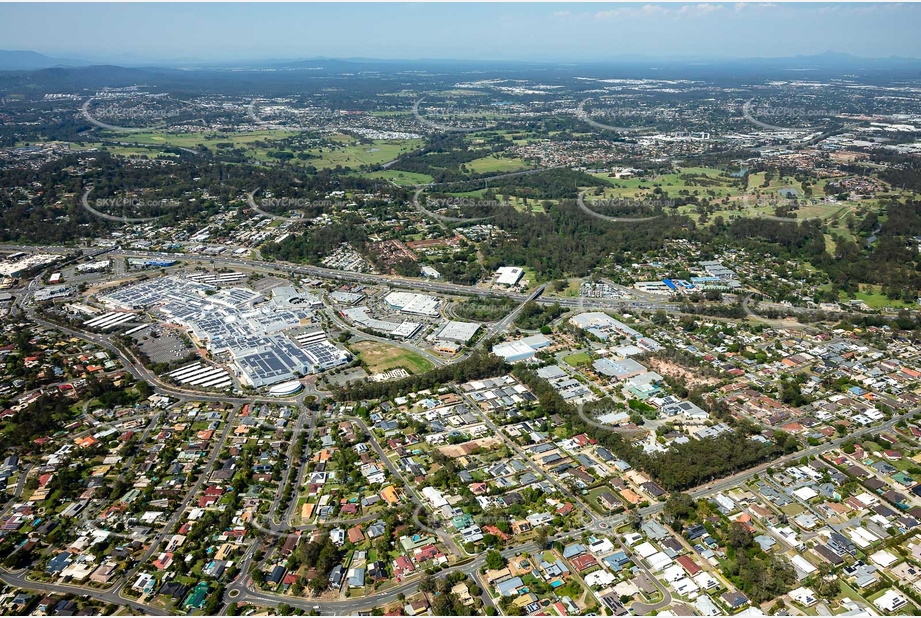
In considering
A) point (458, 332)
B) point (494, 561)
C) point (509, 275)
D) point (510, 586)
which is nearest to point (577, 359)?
point (458, 332)

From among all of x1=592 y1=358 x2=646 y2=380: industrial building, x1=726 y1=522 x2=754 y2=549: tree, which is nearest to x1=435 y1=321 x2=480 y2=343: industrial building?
x1=592 y1=358 x2=646 y2=380: industrial building

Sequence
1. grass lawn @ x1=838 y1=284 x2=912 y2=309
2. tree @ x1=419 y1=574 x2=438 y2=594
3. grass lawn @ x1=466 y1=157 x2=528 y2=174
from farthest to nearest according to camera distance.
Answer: grass lawn @ x1=466 y1=157 x2=528 y2=174 → grass lawn @ x1=838 y1=284 x2=912 y2=309 → tree @ x1=419 y1=574 x2=438 y2=594

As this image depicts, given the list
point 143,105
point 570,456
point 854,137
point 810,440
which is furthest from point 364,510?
point 143,105

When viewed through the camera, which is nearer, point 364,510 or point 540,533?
point 540,533

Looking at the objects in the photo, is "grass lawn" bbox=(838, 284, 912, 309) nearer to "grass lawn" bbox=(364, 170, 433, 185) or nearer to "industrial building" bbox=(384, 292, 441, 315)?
"industrial building" bbox=(384, 292, 441, 315)

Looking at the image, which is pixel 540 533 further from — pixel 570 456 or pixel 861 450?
pixel 861 450

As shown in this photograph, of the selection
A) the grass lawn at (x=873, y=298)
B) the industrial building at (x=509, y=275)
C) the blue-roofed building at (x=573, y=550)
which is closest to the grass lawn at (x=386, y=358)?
the industrial building at (x=509, y=275)
